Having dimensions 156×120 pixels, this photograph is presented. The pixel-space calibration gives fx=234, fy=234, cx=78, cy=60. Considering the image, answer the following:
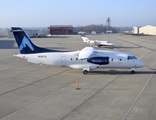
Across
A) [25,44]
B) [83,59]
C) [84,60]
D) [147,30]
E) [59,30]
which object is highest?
[59,30]

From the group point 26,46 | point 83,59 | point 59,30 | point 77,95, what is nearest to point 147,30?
point 59,30

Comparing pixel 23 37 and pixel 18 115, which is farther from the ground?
pixel 23 37

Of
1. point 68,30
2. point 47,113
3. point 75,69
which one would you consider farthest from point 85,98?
point 68,30

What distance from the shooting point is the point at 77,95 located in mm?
17484

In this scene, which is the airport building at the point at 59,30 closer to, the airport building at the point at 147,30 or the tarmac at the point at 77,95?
the airport building at the point at 147,30

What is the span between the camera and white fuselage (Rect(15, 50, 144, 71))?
2434 cm

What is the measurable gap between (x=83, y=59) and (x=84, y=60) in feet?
0.75

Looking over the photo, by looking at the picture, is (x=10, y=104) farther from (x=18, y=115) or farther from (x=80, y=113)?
(x=80, y=113)

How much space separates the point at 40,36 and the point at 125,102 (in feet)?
309

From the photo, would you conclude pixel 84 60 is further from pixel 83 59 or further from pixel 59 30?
pixel 59 30

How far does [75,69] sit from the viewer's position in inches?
1072

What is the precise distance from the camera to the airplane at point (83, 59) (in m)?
24.3

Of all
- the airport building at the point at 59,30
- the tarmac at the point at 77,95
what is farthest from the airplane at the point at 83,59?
the airport building at the point at 59,30

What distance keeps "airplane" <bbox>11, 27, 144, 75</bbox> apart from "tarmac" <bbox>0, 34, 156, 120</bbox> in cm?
98
